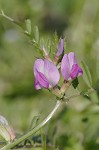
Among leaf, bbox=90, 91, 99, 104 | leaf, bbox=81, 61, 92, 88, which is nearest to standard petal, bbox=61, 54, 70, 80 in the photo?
leaf, bbox=81, 61, 92, 88

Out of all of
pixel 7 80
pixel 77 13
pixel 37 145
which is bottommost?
pixel 37 145

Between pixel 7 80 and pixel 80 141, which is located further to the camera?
pixel 7 80

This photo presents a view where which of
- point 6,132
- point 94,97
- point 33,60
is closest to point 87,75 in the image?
point 6,132

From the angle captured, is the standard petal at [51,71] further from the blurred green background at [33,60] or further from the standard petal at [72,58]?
the blurred green background at [33,60]

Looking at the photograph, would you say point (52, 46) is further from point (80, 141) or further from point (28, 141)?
point (80, 141)

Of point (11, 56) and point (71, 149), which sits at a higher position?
point (11, 56)

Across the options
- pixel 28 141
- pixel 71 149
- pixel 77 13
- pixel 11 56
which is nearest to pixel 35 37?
pixel 28 141

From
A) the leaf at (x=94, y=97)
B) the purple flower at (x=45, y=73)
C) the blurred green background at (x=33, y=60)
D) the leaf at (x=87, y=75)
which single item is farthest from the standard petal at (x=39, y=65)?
the leaf at (x=94, y=97)

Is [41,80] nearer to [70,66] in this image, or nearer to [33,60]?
[70,66]
